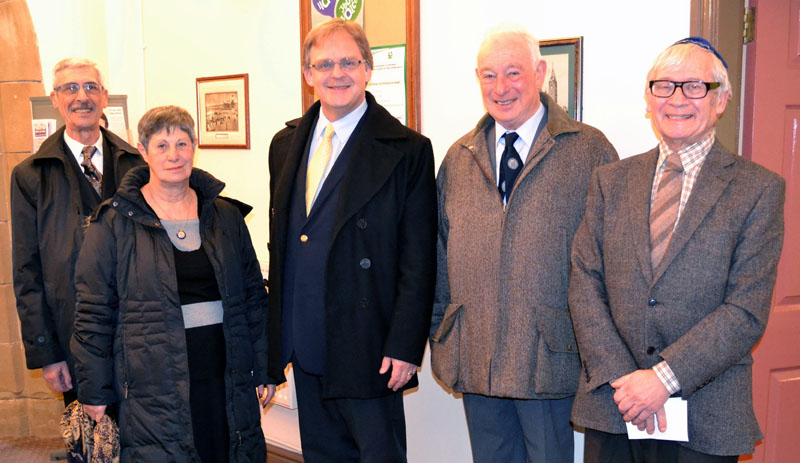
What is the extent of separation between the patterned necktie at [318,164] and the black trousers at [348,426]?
57 cm

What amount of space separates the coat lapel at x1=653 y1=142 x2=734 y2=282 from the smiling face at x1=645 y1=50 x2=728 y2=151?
3.6 inches

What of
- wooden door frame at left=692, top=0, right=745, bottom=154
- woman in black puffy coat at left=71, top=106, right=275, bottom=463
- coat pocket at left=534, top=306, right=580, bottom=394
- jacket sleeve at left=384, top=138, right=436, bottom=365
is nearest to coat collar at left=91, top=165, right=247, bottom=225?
woman in black puffy coat at left=71, top=106, right=275, bottom=463

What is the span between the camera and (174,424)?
2250 millimetres

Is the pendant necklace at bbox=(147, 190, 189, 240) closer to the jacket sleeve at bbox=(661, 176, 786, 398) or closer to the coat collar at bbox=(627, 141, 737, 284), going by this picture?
the coat collar at bbox=(627, 141, 737, 284)

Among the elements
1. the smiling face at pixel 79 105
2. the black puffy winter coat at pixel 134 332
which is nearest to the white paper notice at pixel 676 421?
→ the black puffy winter coat at pixel 134 332

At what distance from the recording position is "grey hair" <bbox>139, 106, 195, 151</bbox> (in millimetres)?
2320

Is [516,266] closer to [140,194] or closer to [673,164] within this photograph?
[673,164]

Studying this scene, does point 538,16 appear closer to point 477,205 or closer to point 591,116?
point 591,116

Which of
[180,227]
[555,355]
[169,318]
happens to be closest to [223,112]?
[180,227]

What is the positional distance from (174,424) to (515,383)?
1.11 metres

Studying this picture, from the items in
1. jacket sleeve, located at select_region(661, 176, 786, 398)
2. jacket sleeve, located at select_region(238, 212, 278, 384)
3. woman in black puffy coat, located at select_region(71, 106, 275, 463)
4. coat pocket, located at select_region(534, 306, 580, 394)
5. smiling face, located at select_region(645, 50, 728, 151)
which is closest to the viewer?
jacket sleeve, located at select_region(661, 176, 786, 398)

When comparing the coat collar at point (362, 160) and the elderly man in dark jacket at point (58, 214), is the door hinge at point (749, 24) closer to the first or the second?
the coat collar at point (362, 160)

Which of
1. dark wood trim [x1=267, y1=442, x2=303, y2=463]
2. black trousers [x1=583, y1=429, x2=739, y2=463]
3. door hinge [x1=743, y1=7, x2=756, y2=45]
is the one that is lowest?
dark wood trim [x1=267, y1=442, x2=303, y2=463]

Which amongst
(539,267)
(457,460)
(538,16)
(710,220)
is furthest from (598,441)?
(538,16)
